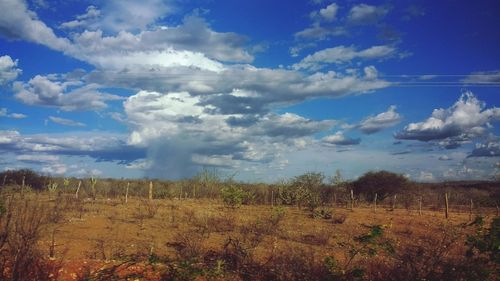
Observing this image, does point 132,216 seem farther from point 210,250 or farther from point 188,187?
point 188,187

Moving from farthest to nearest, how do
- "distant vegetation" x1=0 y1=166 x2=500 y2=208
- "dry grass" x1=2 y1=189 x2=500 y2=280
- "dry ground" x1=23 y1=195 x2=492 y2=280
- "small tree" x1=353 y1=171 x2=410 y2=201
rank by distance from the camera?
"small tree" x1=353 y1=171 x2=410 y2=201 < "distant vegetation" x1=0 y1=166 x2=500 y2=208 < "dry ground" x1=23 y1=195 x2=492 y2=280 < "dry grass" x1=2 y1=189 x2=500 y2=280

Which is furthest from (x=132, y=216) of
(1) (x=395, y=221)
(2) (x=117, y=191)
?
(2) (x=117, y=191)

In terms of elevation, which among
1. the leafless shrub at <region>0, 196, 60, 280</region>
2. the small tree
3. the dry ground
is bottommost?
the dry ground

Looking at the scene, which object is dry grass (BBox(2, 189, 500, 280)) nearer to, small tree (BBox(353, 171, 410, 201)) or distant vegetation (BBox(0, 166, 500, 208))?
distant vegetation (BBox(0, 166, 500, 208))

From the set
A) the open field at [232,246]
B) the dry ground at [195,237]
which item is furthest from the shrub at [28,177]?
the dry ground at [195,237]

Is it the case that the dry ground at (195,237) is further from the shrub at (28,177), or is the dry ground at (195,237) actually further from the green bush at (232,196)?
the shrub at (28,177)

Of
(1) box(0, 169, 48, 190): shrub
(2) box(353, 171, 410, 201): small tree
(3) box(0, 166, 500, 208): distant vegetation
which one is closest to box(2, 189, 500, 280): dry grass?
(3) box(0, 166, 500, 208): distant vegetation

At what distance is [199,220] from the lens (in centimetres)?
1986

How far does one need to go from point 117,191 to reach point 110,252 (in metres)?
36.4

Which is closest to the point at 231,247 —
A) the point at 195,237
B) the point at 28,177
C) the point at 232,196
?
the point at 195,237

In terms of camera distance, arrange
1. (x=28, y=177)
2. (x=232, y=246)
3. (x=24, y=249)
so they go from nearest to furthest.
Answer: (x=24, y=249)
(x=232, y=246)
(x=28, y=177)

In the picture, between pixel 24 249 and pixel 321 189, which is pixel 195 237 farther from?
pixel 321 189

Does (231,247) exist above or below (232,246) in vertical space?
below

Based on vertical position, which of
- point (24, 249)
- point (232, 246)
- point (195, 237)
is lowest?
point (232, 246)
